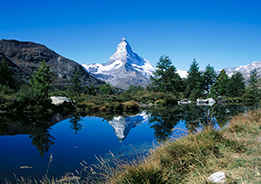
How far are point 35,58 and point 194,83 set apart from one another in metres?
88.8

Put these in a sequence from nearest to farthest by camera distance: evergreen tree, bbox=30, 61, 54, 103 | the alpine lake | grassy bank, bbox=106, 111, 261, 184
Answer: grassy bank, bbox=106, 111, 261, 184
the alpine lake
evergreen tree, bbox=30, 61, 54, 103

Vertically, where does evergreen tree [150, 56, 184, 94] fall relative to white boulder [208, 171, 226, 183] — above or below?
above

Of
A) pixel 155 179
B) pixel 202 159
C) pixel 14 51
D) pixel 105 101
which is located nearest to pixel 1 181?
pixel 155 179

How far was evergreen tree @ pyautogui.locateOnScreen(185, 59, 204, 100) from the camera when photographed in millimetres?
30000

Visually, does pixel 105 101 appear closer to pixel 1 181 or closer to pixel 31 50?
pixel 1 181

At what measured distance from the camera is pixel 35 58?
93.1 m

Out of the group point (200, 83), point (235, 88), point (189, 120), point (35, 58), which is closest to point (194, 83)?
point (200, 83)

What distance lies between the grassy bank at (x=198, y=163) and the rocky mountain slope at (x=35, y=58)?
82.3 meters

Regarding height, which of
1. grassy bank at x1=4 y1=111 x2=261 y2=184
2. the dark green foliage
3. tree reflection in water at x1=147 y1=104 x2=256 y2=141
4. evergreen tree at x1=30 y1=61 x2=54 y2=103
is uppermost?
the dark green foliage

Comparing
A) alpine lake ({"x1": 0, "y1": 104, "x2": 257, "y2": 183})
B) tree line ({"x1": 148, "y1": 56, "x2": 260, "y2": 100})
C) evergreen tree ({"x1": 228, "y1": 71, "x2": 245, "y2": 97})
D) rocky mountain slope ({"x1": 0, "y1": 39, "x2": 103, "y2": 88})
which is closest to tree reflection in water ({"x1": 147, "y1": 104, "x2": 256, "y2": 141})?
alpine lake ({"x1": 0, "y1": 104, "x2": 257, "y2": 183})

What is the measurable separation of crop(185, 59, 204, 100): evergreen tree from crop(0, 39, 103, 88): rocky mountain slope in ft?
188

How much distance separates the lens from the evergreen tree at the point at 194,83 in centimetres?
3000

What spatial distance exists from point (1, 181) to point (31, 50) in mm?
113600

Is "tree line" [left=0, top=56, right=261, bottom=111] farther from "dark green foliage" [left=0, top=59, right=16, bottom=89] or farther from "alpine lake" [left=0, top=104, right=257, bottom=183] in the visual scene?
"alpine lake" [left=0, top=104, right=257, bottom=183]
